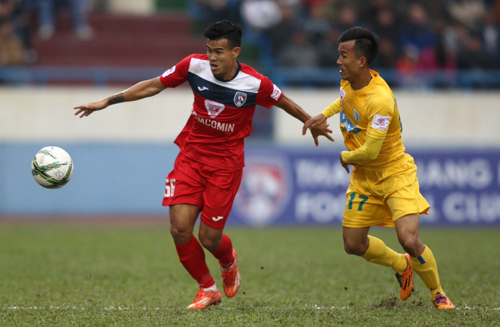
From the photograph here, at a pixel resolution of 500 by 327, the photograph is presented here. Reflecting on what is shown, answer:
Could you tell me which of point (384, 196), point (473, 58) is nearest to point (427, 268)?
point (384, 196)

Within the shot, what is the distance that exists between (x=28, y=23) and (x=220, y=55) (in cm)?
1140

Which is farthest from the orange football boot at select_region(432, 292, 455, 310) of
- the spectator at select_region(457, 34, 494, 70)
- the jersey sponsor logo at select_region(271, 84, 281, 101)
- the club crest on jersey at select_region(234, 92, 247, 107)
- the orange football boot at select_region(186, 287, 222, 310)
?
the spectator at select_region(457, 34, 494, 70)

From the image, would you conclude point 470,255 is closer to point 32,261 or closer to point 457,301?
point 457,301

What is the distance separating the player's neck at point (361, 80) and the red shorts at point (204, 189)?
4.52 feet

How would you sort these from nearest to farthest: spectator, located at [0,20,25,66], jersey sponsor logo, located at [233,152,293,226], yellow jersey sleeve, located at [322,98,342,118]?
1. yellow jersey sleeve, located at [322,98,342,118]
2. jersey sponsor logo, located at [233,152,293,226]
3. spectator, located at [0,20,25,66]

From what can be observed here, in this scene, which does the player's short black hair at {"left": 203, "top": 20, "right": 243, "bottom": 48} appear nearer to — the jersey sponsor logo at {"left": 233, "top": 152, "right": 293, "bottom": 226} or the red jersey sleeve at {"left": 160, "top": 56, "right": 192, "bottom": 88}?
the red jersey sleeve at {"left": 160, "top": 56, "right": 192, "bottom": 88}

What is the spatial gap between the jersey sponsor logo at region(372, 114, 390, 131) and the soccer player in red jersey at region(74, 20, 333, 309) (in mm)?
916

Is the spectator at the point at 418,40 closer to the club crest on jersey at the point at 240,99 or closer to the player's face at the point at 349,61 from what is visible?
the player's face at the point at 349,61

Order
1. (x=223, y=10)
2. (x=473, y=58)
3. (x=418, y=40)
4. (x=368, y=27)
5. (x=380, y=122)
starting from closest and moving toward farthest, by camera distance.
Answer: (x=380, y=122) → (x=368, y=27) → (x=473, y=58) → (x=418, y=40) → (x=223, y=10)

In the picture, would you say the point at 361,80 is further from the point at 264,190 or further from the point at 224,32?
the point at 264,190

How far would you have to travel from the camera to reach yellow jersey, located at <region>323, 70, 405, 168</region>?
524cm

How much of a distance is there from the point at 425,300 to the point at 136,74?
32.3 ft

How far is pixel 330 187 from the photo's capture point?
12.4m

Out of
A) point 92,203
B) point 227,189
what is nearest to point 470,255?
point 227,189
